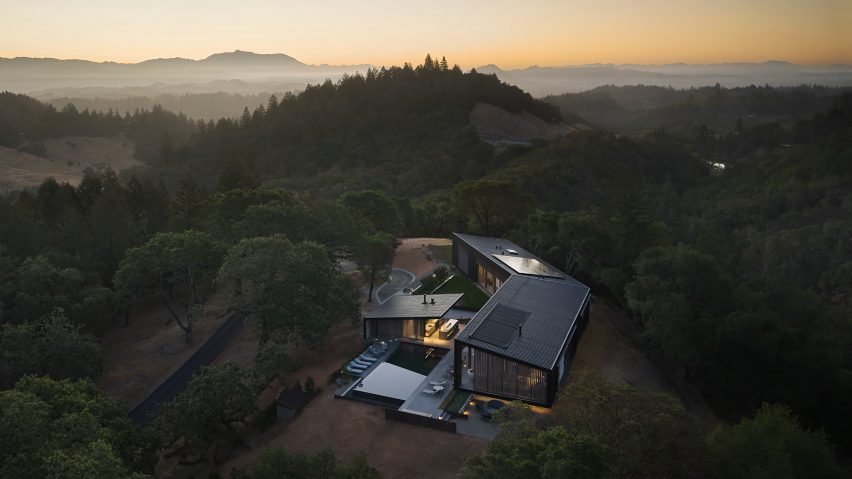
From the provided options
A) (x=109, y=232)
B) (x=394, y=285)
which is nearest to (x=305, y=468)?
(x=394, y=285)

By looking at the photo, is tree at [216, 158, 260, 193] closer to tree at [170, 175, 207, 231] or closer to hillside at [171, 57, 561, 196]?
tree at [170, 175, 207, 231]

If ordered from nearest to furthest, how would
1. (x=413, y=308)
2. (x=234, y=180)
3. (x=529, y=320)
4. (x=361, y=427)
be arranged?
1. (x=361, y=427)
2. (x=529, y=320)
3. (x=413, y=308)
4. (x=234, y=180)

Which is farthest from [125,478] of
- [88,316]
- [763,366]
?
[763,366]

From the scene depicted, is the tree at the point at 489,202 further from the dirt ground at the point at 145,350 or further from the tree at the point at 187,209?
the dirt ground at the point at 145,350

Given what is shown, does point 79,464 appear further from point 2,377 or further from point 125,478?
point 2,377

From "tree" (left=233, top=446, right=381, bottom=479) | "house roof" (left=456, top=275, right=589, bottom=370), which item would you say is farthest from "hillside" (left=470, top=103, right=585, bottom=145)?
"tree" (left=233, top=446, right=381, bottom=479)

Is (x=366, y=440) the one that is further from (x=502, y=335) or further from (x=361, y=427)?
(x=502, y=335)
